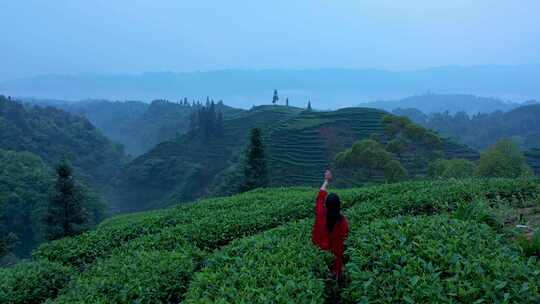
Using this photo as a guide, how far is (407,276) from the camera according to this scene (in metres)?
3.74

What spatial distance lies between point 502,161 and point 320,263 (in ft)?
95.8

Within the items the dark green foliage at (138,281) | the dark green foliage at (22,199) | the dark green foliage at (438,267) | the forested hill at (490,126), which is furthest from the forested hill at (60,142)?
the forested hill at (490,126)

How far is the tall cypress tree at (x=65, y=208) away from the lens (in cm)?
1727

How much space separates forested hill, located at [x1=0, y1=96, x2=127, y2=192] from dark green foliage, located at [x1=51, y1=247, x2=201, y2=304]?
73.8 meters

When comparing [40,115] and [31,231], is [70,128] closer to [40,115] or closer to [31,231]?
[40,115]

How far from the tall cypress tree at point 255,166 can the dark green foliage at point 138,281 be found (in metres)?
18.0

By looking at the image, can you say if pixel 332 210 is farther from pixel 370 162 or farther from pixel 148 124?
pixel 148 124

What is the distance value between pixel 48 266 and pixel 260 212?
3.97 meters

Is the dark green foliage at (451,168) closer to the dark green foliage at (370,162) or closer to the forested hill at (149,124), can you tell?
the dark green foliage at (370,162)

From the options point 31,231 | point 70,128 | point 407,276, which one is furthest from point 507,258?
point 70,128

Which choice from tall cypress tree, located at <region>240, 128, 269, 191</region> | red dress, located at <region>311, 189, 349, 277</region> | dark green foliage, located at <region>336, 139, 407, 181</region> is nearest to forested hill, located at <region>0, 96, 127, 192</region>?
dark green foliage, located at <region>336, 139, 407, 181</region>

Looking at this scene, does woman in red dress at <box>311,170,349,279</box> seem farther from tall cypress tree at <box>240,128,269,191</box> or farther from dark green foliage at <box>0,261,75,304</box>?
tall cypress tree at <box>240,128,269,191</box>

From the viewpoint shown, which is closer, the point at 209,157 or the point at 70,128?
the point at 209,157

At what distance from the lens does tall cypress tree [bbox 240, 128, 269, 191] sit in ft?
78.0
